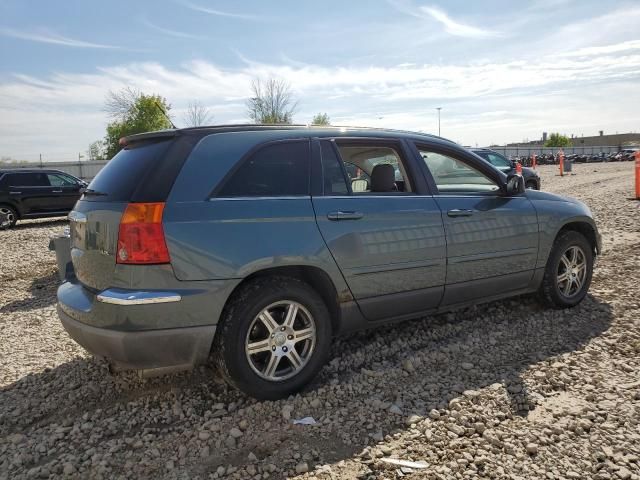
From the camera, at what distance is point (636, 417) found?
282cm

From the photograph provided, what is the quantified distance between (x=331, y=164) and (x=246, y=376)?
4.88 ft

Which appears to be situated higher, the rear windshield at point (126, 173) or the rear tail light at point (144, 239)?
the rear windshield at point (126, 173)

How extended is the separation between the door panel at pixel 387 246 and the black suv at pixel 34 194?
12.3 meters

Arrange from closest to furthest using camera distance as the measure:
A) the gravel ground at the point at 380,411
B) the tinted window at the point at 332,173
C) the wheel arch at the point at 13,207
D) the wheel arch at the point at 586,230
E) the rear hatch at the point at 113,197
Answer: the gravel ground at the point at 380,411 → the rear hatch at the point at 113,197 → the tinted window at the point at 332,173 → the wheel arch at the point at 586,230 → the wheel arch at the point at 13,207

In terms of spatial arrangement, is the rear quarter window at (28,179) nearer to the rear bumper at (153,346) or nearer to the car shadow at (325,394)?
the car shadow at (325,394)

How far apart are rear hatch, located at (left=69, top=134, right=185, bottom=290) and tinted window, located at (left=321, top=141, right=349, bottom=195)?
3.06 feet

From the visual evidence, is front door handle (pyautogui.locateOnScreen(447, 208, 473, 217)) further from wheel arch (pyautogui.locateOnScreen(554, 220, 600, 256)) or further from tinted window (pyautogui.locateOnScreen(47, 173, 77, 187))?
tinted window (pyautogui.locateOnScreen(47, 173, 77, 187))

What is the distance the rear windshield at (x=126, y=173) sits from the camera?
9.81 ft

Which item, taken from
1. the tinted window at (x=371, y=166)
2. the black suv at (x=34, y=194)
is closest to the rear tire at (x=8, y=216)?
the black suv at (x=34, y=194)

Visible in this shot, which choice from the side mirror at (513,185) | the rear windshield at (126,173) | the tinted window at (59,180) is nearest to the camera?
the rear windshield at (126,173)

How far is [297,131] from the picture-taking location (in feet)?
11.3

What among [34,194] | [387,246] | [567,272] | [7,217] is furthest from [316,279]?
[34,194]

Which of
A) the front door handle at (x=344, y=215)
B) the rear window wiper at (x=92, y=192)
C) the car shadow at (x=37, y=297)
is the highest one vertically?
the rear window wiper at (x=92, y=192)

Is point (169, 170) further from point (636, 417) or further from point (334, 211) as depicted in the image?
point (636, 417)
